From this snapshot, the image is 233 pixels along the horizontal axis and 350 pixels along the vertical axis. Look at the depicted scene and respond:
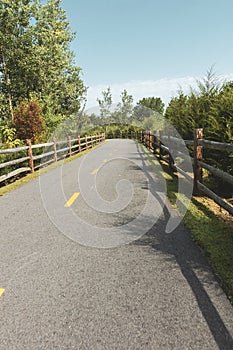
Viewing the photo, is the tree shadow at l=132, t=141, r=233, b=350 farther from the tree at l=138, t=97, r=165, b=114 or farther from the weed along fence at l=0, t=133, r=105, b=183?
the tree at l=138, t=97, r=165, b=114

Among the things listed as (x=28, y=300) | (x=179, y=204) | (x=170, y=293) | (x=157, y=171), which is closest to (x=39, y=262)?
(x=28, y=300)

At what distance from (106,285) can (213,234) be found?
2.27 m

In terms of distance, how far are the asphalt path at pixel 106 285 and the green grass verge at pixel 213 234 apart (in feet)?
0.45

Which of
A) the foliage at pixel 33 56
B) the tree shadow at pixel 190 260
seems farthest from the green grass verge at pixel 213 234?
the foliage at pixel 33 56

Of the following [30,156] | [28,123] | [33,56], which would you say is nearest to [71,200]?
[30,156]

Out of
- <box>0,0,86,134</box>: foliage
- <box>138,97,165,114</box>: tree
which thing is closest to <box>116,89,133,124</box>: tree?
<box>138,97,165,114</box>: tree

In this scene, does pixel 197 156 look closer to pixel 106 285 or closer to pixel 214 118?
pixel 214 118

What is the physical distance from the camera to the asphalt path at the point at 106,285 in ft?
7.77

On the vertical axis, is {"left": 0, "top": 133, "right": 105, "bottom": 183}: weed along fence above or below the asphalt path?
above

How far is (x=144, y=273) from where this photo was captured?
3383 mm

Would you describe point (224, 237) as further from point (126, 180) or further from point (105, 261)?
point (126, 180)

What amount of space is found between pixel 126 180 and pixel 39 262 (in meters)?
6.00

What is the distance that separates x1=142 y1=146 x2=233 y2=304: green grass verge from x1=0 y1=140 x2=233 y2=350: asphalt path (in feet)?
0.45

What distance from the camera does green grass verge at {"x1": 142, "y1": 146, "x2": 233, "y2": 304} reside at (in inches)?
130
